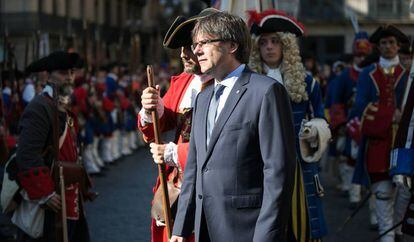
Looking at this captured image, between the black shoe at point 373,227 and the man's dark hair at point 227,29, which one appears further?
the black shoe at point 373,227

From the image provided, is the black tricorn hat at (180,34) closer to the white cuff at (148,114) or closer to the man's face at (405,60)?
the white cuff at (148,114)

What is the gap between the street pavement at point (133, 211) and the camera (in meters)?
8.62

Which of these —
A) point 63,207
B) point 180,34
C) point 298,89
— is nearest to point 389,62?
point 298,89

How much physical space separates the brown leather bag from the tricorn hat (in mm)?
1375

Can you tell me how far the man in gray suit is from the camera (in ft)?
12.3

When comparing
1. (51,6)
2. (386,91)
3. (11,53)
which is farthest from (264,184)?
(51,6)

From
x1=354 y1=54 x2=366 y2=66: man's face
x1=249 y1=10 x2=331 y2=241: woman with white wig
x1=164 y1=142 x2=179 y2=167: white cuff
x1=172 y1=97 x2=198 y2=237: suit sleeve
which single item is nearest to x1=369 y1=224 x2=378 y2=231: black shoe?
x1=354 y1=54 x2=366 y2=66: man's face

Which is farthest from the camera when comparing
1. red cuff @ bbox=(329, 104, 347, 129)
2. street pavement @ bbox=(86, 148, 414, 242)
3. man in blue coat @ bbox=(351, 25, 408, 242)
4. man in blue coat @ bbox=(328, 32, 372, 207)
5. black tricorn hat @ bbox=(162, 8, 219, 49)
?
red cuff @ bbox=(329, 104, 347, 129)

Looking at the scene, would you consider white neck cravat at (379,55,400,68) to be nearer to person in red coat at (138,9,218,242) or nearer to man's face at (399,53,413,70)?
man's face at (399,53,413,70)

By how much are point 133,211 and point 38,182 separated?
4437mm

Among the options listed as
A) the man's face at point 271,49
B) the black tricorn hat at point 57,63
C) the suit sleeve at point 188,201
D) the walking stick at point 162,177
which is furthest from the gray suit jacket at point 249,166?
the black tricorn hat at point 57,63

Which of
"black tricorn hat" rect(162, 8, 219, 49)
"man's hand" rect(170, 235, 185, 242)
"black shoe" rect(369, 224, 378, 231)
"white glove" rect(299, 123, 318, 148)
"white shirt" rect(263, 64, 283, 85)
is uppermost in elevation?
"black tricorn hat" rect(162, 8, 219, 49)

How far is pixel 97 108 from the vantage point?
593 inches

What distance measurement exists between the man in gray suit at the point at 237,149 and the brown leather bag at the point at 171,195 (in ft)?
2.18
